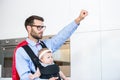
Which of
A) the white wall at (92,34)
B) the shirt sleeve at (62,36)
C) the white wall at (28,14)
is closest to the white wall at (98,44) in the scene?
the white wall at (92,34)

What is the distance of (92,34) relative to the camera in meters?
2.10

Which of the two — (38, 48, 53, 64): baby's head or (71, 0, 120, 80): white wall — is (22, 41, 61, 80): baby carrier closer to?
(38, 48, 53, 64): baby's head

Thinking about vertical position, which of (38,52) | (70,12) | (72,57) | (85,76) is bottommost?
(85,76)

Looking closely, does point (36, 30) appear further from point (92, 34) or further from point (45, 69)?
point (92, 34)

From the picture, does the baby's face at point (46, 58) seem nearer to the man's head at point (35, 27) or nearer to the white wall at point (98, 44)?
the man's head at point (35, 27)

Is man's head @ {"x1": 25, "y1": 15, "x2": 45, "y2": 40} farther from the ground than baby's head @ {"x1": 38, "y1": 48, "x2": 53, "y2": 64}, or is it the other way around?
man's head @ {"x1": 25, "y1": 15, "x2": 45, "y2": 40}

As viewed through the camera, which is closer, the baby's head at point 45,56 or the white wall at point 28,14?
the baby's head at point 45,56

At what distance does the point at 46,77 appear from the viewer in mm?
1416

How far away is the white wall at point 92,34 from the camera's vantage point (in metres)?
1.99

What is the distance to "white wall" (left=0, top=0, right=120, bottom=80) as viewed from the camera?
1.99 metres

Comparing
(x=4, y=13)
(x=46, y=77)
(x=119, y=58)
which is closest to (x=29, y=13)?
(x=4, y=13)

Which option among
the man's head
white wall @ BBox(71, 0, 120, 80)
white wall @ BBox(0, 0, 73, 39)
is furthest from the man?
white wall @ BBox(0, 0, 73, 39)

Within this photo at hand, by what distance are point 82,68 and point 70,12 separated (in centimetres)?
49

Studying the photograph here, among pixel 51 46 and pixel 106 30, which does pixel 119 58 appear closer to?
pixel 106 30
